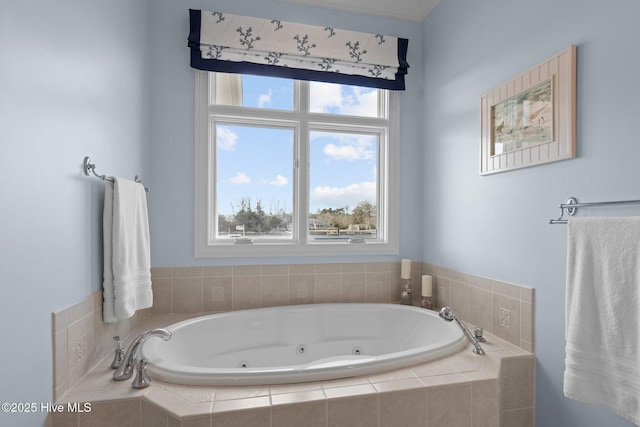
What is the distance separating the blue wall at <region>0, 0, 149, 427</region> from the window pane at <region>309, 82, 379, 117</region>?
52.9 inches

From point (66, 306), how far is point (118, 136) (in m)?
0.92

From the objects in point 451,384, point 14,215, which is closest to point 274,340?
point 451,384

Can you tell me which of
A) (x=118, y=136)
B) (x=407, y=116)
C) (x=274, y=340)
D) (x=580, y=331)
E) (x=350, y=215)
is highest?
(x=407, y=116)

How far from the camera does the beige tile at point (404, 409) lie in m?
1.32

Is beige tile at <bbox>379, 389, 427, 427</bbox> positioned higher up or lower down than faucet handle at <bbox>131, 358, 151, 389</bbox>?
lower down

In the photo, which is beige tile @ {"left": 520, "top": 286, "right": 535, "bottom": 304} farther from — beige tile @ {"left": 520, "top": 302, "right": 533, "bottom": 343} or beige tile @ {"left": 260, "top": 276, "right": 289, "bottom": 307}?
beige tile @ {"left": 260, "top": 276, "right": 289, "bottom": 307}

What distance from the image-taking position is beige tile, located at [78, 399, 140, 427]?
1.26 metres

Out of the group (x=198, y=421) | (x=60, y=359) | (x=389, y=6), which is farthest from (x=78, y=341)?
(x=389, y=6)

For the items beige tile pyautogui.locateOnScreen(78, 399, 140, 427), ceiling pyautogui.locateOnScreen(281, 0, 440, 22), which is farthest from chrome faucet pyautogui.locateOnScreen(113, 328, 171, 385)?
ceiling pyautogui.locateOnScreen(281, 0, 440, 22)

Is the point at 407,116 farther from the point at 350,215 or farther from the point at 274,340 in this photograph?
the point at 274,340

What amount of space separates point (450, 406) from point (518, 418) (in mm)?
529

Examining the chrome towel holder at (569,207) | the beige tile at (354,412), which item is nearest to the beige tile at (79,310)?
the beige tile at (354,412)

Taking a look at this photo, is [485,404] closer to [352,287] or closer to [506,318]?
[506,318]

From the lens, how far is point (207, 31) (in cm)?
229
